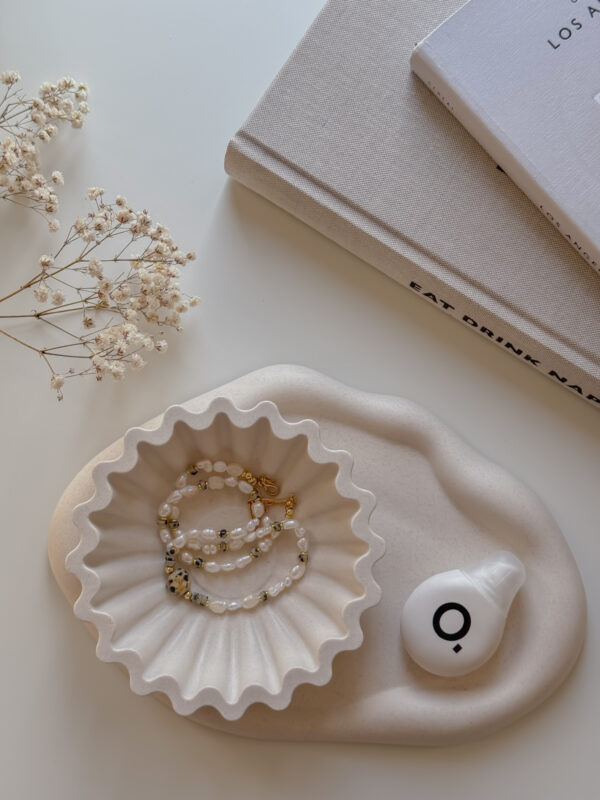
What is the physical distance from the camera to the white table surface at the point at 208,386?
0.79 meters

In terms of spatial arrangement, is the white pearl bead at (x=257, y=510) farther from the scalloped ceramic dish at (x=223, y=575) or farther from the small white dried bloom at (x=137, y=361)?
the small white dried bloom at (x=137, y=361)

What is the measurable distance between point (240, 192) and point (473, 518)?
433 millimetres

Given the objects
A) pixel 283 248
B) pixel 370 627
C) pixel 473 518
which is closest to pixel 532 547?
pixel 473 518

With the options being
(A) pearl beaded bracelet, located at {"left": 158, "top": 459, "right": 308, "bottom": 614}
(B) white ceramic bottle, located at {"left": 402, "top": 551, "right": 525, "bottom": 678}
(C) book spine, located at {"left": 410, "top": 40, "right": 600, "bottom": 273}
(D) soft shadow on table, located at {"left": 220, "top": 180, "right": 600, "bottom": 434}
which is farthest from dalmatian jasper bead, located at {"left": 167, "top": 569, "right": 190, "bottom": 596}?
(C) book spine, located at {"left": 410, "top": 40, "right": 600, "bottom": 273}

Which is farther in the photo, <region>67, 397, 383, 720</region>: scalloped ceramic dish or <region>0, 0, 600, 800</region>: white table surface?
<region>0, 0, 600, 800</region>: white table surface

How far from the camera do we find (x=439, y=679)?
774mm

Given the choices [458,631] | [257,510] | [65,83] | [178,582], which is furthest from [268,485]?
[65,83]

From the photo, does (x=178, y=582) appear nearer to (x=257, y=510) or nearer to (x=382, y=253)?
(x=257, y=510)

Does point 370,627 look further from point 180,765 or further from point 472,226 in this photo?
point 472,226

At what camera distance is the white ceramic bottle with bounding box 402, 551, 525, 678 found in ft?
2.43

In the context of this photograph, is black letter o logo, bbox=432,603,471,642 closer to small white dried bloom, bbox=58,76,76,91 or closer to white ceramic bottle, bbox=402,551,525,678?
white ceramic bottle, bbox=402,551,525,678

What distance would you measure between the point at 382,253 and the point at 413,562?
0.32 metres

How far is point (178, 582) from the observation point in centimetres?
77

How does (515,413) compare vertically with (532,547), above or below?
above
